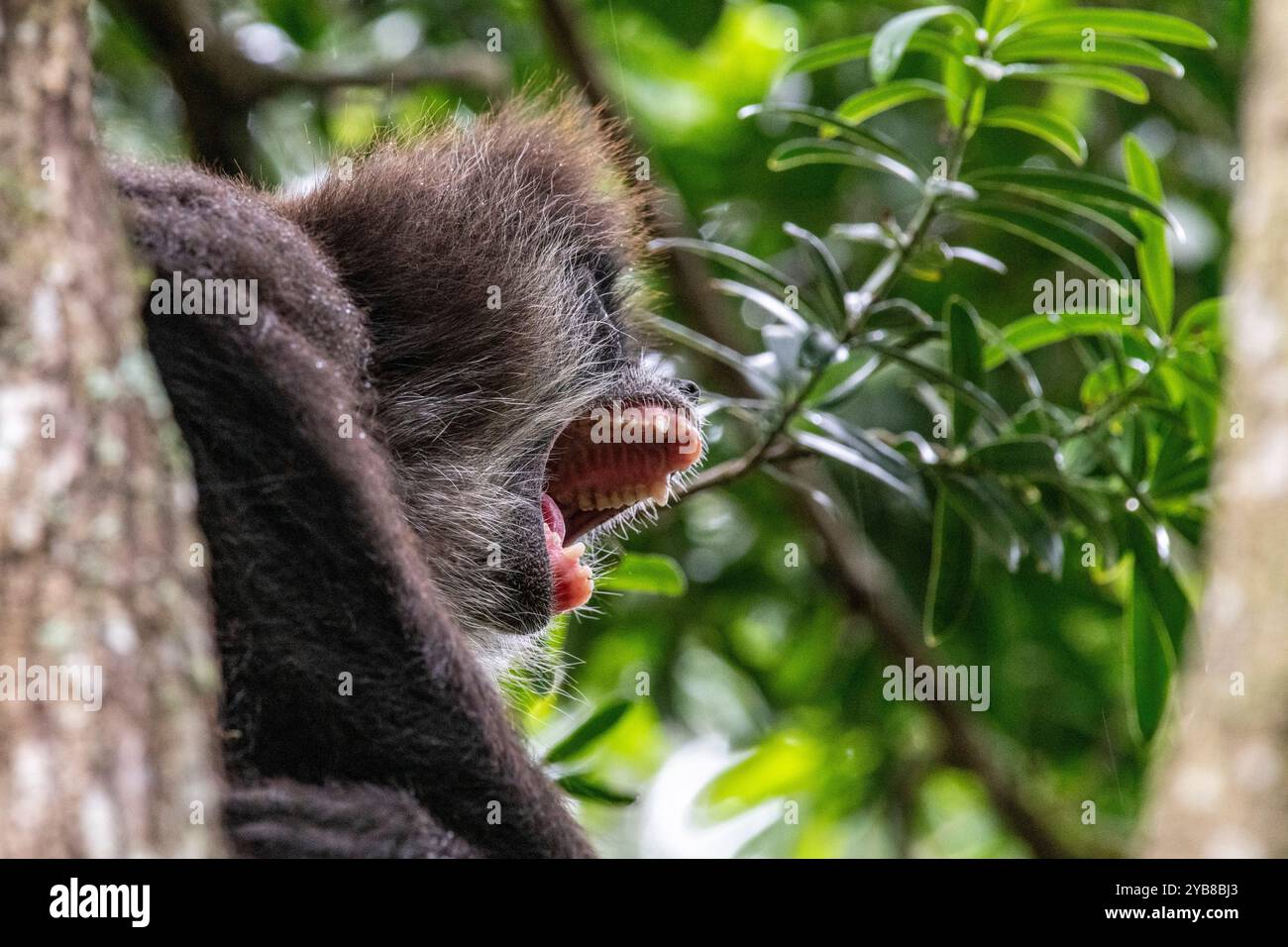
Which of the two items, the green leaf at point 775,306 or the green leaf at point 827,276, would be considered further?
the green leaf at point 775,306

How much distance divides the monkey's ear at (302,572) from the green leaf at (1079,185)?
196cm

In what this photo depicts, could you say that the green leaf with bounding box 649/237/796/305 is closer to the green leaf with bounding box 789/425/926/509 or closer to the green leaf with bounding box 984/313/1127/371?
the green leaf with bounding box 789/425/926/509

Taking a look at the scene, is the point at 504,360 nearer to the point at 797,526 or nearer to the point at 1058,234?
the point at 1058,234

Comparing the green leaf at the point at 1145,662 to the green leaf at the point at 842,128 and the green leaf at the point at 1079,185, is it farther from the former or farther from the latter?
the green leaf at the point at 842,128

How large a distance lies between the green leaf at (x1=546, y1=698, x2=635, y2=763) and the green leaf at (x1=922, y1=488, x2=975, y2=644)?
96 cm

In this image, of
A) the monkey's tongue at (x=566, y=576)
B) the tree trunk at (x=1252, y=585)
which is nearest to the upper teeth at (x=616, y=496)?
the monkey's tongue at (x=566, y=576)

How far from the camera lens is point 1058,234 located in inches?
162

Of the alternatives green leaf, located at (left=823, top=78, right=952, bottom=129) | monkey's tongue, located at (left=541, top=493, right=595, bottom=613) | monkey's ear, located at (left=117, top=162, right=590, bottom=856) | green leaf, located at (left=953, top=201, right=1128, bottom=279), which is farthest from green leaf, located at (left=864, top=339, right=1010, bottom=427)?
monkey's ear, located at (left=117, top=162, right=590, bottom=856)

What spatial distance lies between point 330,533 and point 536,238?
170 cm

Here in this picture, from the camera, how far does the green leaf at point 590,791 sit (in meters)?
4.09
